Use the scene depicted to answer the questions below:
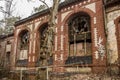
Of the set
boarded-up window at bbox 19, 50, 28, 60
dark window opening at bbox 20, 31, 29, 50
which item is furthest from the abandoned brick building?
dark window opening at bbox 20, 31, 29, 50

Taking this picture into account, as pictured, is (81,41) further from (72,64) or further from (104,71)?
(104,71)

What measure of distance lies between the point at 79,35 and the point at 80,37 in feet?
0.71

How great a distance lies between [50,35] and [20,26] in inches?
476

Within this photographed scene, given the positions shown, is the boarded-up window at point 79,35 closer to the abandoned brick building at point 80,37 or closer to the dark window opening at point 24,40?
the abandoned brick building at point 80,37

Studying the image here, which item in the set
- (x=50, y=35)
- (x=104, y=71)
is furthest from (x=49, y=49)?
(x=104, y=71)

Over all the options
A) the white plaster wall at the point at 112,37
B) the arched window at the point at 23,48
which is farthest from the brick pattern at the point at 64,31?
the arched window at the point at 23,48

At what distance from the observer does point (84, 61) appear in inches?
484

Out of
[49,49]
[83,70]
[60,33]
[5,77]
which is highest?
[60,33]

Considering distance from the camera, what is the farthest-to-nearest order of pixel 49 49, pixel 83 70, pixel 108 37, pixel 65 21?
pixel 65 21
pixel 83 70
pixel 108 37
pixel 49 49

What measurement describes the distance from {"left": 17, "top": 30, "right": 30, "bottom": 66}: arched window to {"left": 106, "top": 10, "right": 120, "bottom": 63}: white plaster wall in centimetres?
937

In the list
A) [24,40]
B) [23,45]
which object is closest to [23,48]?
[23,45]

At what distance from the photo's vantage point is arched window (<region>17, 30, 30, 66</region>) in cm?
1792

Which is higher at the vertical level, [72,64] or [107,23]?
[107,23]

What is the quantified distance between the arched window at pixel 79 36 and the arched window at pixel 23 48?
238 inches
